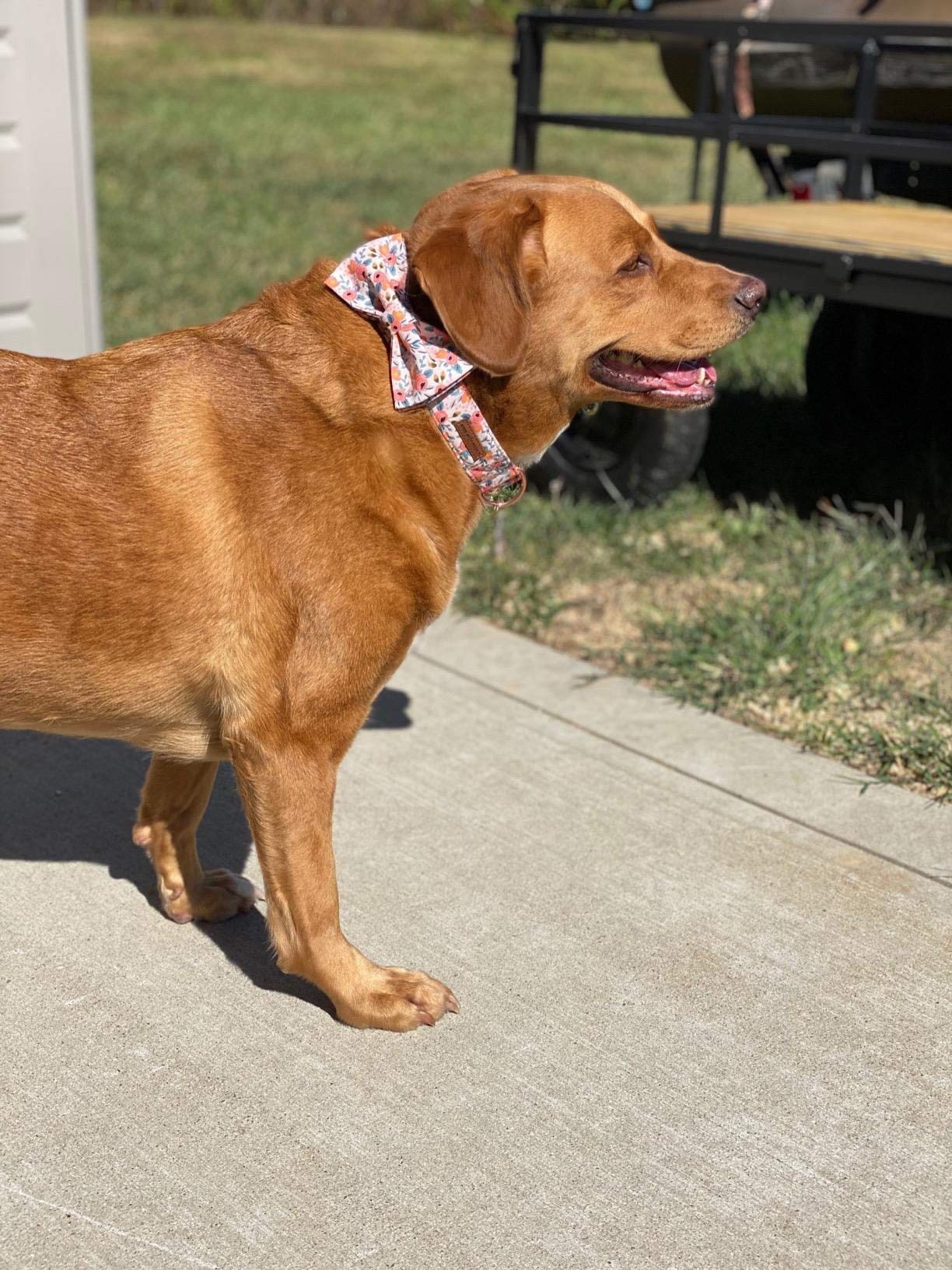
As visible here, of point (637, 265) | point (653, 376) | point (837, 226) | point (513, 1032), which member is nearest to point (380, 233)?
point (637, 265)

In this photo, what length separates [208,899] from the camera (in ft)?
10.2

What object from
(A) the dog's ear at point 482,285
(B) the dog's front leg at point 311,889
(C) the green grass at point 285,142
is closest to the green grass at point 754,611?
(B) the dog's front leg at point 311,889

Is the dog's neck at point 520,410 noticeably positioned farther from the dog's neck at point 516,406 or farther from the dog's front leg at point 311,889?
the dog's front leg at point 311,889

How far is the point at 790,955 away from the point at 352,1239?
1188 millimetres

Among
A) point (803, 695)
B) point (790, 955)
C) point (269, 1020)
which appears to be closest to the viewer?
point (269, 1020)

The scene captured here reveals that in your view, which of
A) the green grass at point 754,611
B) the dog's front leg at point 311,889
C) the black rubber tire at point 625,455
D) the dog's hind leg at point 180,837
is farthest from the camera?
the black rubber tire at point 625,455

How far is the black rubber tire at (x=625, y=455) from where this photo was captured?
5.37 meters

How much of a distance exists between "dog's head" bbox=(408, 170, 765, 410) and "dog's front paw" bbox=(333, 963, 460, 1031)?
1.16 metres

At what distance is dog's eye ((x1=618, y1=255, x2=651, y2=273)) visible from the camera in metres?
2.80

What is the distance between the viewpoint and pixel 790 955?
3041 mm

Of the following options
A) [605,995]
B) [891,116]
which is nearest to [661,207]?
[891,116]

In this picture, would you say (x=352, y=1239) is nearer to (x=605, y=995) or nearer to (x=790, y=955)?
(x=605, y=995)

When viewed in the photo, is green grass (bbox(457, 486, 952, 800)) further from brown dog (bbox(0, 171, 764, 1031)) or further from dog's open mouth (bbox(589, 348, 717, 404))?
brown dog (bbox(0, 171, 764, 1031))

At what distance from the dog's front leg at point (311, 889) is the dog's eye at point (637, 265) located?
1.08m
